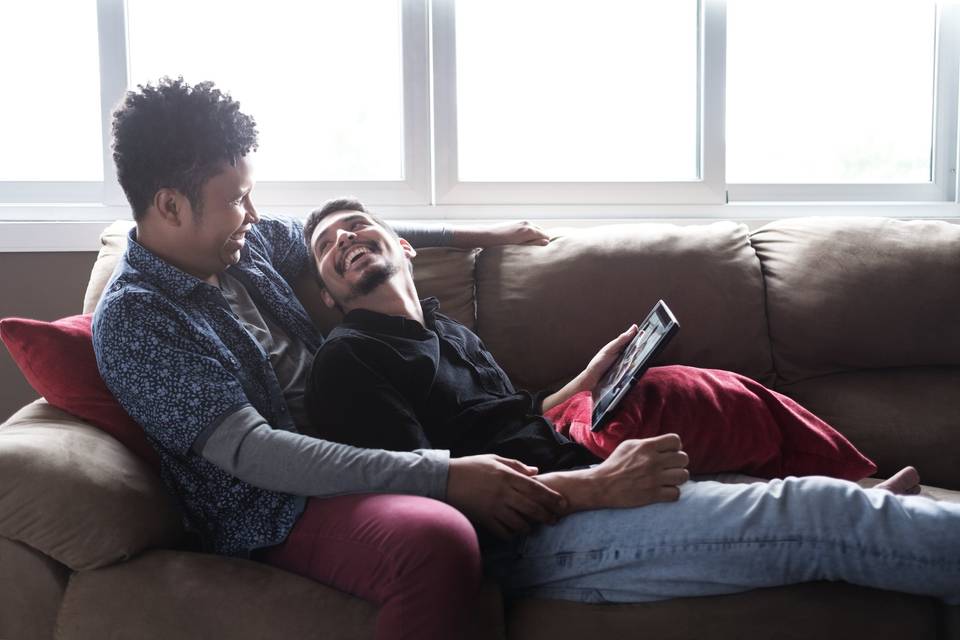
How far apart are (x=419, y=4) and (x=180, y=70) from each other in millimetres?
703

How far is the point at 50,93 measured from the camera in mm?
2455

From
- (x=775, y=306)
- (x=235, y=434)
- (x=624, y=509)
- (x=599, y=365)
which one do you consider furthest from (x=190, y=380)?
(x=775, y=306)

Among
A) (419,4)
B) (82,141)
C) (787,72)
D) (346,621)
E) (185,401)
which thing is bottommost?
(346,621)

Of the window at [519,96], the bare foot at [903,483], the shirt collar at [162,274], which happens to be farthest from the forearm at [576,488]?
the window at [519,96]

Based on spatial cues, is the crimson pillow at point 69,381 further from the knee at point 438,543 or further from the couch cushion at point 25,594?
the knee at point 438,543

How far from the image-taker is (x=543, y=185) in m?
2.51

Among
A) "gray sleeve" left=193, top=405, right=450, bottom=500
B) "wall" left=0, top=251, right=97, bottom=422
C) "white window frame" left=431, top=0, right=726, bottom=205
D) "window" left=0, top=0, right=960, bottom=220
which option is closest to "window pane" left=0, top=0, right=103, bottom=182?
"window" left=0, top=0, right=960, bottom=220

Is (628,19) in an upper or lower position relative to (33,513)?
upper

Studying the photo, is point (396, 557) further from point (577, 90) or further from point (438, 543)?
point (577, 90)

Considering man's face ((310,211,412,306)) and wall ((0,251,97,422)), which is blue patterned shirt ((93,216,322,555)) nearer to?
man's face ((310,211,412,306))

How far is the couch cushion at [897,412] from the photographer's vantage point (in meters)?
1.84

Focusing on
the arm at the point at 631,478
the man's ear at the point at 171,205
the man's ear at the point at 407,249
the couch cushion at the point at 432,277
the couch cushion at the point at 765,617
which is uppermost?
the man's ear at the point at 171,205

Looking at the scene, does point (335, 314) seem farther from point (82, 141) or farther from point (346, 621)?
point (82, 141)

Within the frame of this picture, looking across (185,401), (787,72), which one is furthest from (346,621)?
(787,72)
